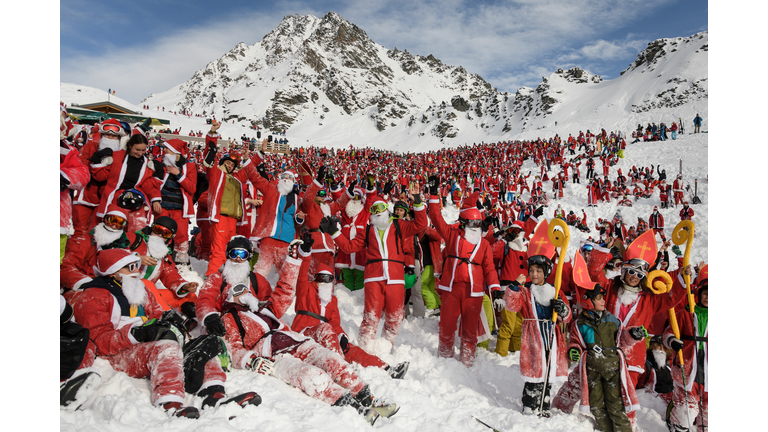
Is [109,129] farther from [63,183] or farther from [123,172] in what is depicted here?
[63,183]

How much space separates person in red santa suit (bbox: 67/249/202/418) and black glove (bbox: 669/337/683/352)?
3.82 m

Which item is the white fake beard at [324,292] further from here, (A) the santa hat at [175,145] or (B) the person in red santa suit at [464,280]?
(A) the santa hat at [175,145]

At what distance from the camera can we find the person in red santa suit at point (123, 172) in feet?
14.2

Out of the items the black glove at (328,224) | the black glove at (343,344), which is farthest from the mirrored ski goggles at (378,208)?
the black glove at (343,344)

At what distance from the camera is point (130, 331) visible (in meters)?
2.79

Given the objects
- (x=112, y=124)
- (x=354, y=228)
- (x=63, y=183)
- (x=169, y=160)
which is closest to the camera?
(x=63, y=183)

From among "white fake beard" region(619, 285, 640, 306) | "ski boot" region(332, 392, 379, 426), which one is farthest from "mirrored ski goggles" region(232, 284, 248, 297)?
"white fake beard" region(619, 285, 640, 306)

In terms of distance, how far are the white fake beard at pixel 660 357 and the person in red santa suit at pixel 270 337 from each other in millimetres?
2898

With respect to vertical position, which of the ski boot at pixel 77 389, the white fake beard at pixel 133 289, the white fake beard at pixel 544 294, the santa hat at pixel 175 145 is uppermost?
the santa hat at pixel 175 145

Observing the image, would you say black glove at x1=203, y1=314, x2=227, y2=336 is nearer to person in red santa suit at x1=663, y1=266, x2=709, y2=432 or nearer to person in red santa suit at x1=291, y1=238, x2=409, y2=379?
person in red santa suit at x1=291, y1=238, x2=409, y2=379

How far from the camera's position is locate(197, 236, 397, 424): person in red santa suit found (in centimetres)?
294

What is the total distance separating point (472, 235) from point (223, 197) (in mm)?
3331

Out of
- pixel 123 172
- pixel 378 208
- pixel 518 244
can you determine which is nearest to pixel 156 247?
pixel 123 172

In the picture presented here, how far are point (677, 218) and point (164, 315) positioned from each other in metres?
16.1
